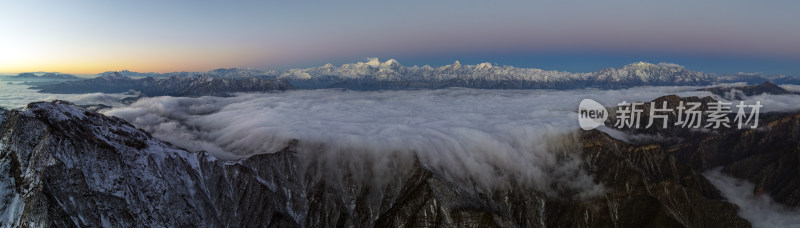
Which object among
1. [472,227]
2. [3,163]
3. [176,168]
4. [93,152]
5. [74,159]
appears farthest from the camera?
[472,227]

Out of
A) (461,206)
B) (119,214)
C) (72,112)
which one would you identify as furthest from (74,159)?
(461,206)

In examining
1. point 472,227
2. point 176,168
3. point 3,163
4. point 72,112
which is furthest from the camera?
point 472,227

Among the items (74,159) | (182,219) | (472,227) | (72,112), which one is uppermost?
(72,112)

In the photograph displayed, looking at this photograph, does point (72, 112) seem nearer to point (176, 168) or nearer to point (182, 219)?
point (176, 168)

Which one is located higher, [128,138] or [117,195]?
[128,138]

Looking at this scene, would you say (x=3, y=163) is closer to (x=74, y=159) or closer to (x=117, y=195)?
(x=74, y=159)

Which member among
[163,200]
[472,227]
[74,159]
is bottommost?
[472,227]

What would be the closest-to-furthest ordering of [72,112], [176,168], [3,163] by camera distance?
[3,163] → [72,112] → [176,168]

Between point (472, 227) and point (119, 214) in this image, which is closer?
point (119, 214)

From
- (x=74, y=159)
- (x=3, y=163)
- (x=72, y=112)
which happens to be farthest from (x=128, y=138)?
(x=3, y=163)
